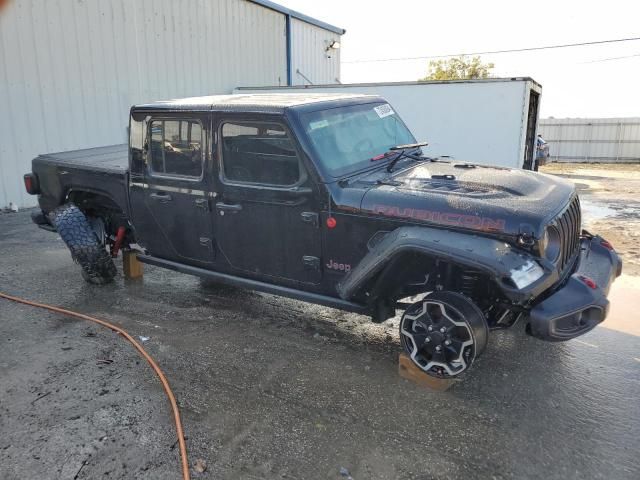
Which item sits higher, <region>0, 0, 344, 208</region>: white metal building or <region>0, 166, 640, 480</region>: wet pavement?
<region>0, 0, 344, 208</region>: white metal building

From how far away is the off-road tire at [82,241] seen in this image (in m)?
4.87

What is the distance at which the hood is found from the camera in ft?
9.34

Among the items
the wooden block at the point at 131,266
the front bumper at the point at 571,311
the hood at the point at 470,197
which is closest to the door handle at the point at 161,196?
the wooden block at the point at 131,266

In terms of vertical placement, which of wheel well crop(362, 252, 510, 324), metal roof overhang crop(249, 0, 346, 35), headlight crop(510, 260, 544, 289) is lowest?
wheel well crop(362, 252, 510, 324)

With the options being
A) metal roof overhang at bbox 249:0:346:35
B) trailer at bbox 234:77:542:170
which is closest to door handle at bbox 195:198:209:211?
trailer at bbox 234:77:542:170

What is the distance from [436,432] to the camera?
113 inches

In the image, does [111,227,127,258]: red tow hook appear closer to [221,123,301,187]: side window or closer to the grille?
[221,123,301,187]: side window

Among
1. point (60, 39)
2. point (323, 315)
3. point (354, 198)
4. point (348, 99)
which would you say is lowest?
point (323, 315)

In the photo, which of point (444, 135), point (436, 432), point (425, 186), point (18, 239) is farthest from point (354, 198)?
point (444, 135)

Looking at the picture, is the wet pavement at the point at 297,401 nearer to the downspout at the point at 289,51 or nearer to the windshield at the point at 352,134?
the windshield at the point at 352,134

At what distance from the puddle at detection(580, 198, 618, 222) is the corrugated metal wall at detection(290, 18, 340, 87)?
403 inches

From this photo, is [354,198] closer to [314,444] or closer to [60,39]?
[314,444]

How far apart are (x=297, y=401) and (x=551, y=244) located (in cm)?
185

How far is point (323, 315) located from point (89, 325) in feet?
6.73
